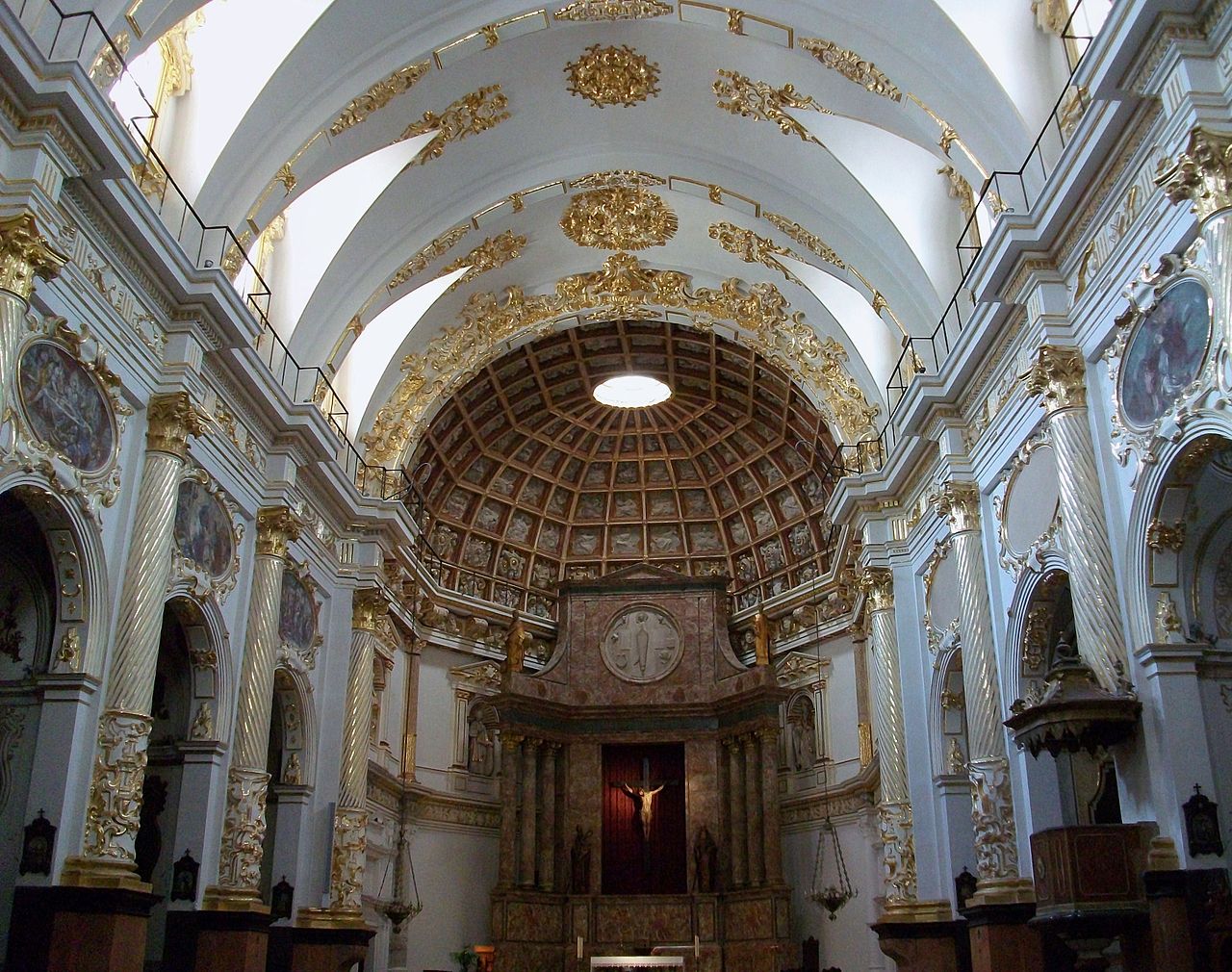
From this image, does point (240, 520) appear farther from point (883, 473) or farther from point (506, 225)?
point (883, 473)

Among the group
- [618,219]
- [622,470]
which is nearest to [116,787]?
[618,219]

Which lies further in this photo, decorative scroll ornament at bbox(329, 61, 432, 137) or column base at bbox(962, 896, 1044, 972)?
decorative scroll ornament at bbox(329, 61, 432, 137)

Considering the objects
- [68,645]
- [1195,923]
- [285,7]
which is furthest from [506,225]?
[1195,923]

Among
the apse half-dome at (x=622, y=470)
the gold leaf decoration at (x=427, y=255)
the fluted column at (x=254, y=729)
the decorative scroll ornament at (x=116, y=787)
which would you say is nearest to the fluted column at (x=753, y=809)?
the apse half-dome at (x=622, y=470)

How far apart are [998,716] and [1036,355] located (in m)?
4.65

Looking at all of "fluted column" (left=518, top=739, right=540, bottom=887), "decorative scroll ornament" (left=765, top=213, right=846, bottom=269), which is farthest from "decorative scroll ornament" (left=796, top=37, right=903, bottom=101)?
"fluted column" (left=518, top=739, right=540, bottom=887)

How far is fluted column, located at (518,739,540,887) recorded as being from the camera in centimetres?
2503

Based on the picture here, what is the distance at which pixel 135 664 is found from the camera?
12.4 m

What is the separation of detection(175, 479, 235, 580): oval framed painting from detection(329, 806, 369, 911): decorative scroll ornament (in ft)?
16.7

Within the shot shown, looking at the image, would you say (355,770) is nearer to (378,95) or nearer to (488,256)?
(488,256)

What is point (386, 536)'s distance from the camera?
825 inches

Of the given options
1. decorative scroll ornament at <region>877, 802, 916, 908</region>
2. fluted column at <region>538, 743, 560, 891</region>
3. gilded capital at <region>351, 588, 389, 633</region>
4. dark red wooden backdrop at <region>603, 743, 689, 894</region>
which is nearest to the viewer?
decorative scroll ornament at <region>877, 802, 916, 908</region>

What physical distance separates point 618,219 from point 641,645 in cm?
1065

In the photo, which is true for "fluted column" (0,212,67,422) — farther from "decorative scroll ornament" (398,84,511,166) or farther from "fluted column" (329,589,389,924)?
"fluted column" (329,589,389,924)
